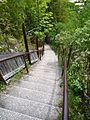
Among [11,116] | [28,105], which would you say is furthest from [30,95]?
[11,116]

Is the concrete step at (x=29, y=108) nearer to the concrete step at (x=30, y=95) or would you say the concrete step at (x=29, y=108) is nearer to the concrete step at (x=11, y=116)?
the concrete step at (x=11, y=116)

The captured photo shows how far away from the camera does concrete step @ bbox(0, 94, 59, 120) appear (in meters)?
3.20

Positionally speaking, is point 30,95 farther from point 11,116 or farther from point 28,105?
point 11,116

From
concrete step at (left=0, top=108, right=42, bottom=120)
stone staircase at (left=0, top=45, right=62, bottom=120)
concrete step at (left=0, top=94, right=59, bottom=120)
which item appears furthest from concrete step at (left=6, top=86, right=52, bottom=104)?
concrete step at (left=0, top=108, right=42, bottom=120)

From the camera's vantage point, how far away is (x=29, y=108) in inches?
132

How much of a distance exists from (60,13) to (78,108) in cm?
2599

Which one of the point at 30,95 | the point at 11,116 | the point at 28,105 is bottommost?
the point at 30,95

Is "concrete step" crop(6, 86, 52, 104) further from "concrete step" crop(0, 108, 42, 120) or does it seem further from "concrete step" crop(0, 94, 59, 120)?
"concrete step" crop(0, 108, 42, 120)

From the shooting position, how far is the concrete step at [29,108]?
3197 millimetres

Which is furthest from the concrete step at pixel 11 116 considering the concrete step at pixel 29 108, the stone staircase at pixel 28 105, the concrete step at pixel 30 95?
the concrete step at pixel 30 95

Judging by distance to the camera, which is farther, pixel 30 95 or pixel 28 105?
pixel 30 95

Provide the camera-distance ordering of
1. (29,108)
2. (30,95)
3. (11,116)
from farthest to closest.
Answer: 1. (30,95)
2. (29,108)
3. (11,116)

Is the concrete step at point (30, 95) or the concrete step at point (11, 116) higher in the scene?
the concrete step at point (11, 116)

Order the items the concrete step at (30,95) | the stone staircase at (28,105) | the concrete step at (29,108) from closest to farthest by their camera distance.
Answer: the stone staircase at (28,105) < the concrete step at (29,108) < the concrete step at (30,95)
